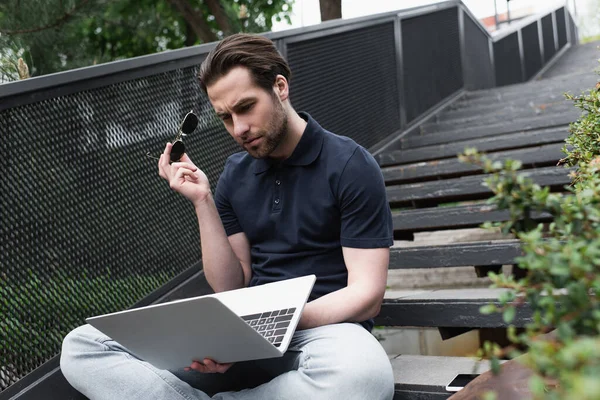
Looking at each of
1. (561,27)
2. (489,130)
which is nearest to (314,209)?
(489,130)

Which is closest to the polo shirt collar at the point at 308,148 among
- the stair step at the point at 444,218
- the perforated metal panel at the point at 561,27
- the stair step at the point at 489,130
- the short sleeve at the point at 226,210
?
the short sleeve at the point at 226,210

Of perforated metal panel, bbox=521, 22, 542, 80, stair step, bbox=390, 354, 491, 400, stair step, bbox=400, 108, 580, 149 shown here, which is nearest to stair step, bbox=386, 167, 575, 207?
stair step, bbox=400, 108, 580, 149

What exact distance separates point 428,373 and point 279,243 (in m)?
0.63

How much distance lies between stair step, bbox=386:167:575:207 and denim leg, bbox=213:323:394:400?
1.84 m

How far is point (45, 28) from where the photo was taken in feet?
15.4

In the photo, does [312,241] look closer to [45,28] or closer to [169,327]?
[169,327]

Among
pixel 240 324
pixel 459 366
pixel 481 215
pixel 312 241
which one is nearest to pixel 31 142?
pixel 312 241

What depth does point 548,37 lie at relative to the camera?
12.2m

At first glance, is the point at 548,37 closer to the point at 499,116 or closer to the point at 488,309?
the point at 499,116

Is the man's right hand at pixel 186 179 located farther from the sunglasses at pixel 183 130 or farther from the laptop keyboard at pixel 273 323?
the laptop keyboard at pixel 273 323

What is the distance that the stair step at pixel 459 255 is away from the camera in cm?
297

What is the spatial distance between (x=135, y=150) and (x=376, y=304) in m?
1.36

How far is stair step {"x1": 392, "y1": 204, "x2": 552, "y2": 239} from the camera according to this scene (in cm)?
351

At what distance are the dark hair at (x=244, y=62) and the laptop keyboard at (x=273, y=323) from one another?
728 millimetres
